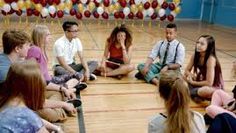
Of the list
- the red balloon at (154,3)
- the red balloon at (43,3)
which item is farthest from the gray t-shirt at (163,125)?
the red balloon at (154,3)

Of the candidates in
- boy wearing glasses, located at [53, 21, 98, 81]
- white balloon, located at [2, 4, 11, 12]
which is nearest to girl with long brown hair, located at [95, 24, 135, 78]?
boy wearing glasses, located at [53, 21, 98, 81]

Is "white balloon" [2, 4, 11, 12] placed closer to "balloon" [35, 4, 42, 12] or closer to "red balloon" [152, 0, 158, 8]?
"balloon" [35, 4, 42, 12]

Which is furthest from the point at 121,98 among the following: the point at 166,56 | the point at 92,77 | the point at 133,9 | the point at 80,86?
the point at 133,9

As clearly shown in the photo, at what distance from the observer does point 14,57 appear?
7.39 feet

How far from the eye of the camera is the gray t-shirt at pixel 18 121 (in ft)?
4.34

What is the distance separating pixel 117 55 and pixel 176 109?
97.0 inches

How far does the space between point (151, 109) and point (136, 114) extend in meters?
0.21

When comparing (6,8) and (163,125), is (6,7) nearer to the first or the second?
(6,8)

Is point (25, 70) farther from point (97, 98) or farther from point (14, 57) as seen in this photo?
point (97, 98)

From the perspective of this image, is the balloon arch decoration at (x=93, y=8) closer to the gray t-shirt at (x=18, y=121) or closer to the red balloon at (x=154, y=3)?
the red balloon at (x=154, y=3)

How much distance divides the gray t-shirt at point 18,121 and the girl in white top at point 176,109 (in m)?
0.62

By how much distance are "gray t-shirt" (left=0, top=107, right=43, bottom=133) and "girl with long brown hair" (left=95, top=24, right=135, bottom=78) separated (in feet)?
8.29

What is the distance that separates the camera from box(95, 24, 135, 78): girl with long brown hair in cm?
385

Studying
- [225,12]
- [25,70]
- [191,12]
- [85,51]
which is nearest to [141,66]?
[85,51]
